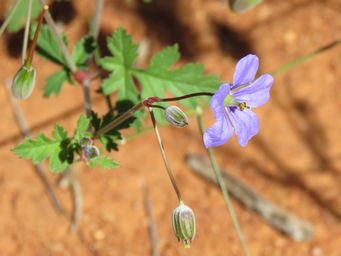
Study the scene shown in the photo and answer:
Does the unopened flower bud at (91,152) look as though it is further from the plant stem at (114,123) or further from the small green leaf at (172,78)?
the small green leaf at (172,78)

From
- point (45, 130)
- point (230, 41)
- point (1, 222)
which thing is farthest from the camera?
point (230, 41)

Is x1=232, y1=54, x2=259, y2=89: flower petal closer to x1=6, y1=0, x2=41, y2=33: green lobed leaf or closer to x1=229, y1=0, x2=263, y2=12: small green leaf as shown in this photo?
x1=229, y1=0, x2=263, y2=12: small green leaf

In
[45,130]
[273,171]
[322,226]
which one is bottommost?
[322,226]

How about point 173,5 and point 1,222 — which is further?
point 173,5

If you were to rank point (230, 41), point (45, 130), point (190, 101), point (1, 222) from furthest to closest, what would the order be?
point (230, 41) → point (45, 130) → point (1, 222) → point (190, 101)

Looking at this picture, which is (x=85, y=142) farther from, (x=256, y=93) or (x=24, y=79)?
(x=256, y=93)

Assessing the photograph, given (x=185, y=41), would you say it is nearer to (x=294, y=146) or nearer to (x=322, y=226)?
(x=294, y=146)

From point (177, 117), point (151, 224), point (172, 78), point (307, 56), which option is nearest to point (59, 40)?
point (172, 78)

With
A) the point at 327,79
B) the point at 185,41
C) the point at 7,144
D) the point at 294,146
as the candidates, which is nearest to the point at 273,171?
the point at 294,146
